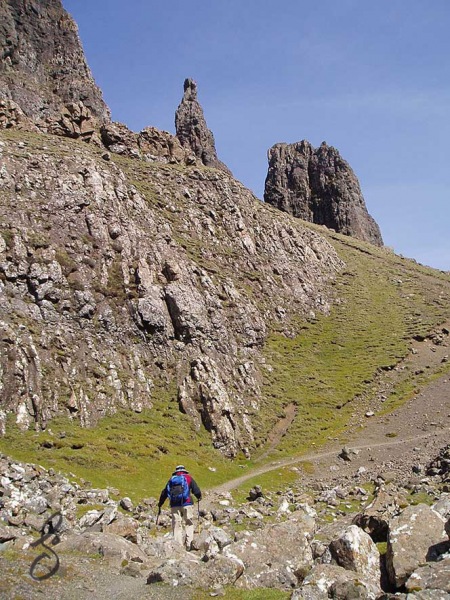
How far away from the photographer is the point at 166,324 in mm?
69812

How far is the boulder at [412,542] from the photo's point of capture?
14.0m

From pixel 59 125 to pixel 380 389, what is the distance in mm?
98367

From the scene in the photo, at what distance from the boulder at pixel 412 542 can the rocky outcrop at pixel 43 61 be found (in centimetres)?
16077

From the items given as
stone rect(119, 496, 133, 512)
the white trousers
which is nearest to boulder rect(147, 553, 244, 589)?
the white trousers

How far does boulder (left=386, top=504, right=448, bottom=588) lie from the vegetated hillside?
29.9 metres

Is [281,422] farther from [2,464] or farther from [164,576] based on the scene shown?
[164,576]

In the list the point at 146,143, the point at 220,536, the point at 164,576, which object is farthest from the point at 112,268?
the point at 146,143

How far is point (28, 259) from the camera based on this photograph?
63.4 m

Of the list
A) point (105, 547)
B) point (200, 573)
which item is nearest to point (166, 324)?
point (105, 547)

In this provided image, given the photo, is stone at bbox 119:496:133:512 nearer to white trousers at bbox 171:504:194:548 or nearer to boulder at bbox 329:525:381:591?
white trousers at bbox 171:504:194:548

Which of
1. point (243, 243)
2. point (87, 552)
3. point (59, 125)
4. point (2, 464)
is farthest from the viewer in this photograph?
point (59, 125)

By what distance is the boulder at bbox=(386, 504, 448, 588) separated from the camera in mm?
14000

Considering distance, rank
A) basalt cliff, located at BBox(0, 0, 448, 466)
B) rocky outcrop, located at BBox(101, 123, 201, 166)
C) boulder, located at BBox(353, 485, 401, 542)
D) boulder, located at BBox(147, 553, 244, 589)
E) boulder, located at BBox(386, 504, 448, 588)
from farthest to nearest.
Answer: rocky outcrop, located at BBox(101, 123, 201, 166), basalt cliff, located at BBox(0, 0, 448, 466), boulder, located at BBox(353, 485, 401, 542), boulder, located at BBox(147, 553, 244, 589), boulder, located at BBox(386, 504, 448, 588)

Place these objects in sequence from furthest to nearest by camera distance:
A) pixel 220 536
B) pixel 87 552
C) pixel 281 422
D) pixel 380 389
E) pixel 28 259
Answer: pixel 380 389 → pixel 281 422 → pixel 28 259 → pixel 220 536 → pixel 87 552
